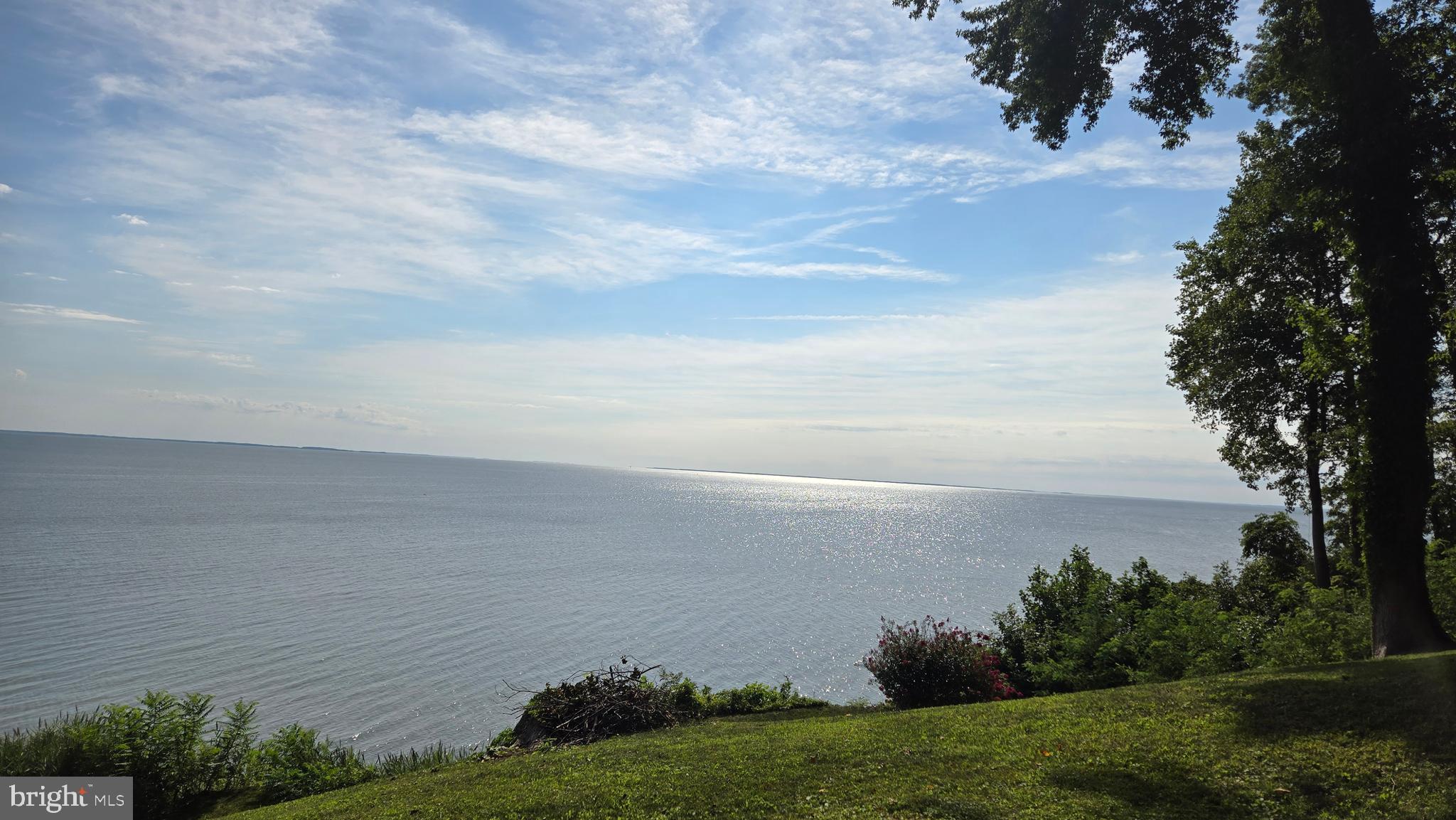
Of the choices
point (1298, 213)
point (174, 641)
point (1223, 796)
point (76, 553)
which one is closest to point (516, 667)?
point (174, 641)

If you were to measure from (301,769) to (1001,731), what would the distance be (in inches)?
520

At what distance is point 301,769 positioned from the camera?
13953 millimetres

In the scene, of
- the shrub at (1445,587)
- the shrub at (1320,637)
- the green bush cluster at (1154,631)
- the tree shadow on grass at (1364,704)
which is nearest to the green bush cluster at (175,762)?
the tree shadow on grass at (1364,704)

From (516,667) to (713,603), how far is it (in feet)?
55.7

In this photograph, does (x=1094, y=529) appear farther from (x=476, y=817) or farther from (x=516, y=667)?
(x=476, y=817)

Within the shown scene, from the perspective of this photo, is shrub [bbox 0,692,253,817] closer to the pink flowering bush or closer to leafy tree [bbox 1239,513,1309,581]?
the pink flowering bush

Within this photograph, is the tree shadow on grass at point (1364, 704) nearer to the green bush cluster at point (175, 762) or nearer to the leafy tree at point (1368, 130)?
the leafy tree at point (1368, 130)

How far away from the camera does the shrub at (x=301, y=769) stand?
13328 mm

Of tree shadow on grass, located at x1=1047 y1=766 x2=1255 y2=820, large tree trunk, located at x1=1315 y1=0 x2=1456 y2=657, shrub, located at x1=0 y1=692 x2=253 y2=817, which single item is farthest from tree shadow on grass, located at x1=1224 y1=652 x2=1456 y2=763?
shrub, located at x1=0 y1=692 x2=253 y2=817

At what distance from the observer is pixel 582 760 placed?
10.9 meters

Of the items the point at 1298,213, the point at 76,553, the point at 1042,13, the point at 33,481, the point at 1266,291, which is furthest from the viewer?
the point at 33,481

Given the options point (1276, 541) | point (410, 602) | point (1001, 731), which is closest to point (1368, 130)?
point (1001, 731)

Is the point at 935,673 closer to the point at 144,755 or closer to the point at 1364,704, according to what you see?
the point at 1364,704

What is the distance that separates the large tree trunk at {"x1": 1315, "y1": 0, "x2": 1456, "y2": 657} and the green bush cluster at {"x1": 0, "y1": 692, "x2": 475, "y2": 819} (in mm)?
18576
